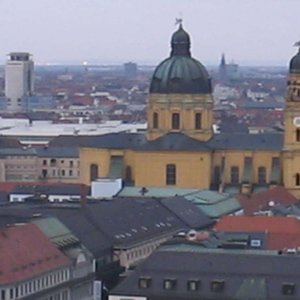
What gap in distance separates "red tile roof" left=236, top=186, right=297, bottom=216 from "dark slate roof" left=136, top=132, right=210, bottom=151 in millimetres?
5527

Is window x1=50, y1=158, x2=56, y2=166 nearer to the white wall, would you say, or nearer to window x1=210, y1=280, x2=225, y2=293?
the white wall

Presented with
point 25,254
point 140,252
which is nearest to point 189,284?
point 25,254

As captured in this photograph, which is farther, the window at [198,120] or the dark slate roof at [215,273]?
the window at [198,120]

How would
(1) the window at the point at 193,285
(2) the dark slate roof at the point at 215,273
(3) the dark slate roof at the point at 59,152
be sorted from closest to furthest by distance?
(2) the dark slate roof at the point at 215,273 → (1) the window at the point at 193,285 → (3) the dark slate roof at the point at 59,152

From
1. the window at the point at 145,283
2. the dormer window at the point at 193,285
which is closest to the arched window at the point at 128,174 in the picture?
the window at the point at 145,283

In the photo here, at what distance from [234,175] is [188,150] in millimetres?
4322

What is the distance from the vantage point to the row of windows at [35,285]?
62.7 metres

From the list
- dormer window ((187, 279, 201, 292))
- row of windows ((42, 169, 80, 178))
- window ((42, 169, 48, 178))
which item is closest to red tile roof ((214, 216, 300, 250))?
dormer window ((187, 279, 201, 292))

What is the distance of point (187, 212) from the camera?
299 feet

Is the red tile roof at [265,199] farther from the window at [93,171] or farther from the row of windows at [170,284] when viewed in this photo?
the row of windows at [170,284]

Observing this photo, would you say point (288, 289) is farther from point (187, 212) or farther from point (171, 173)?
point (171, 173)

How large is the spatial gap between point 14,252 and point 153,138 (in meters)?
42.2

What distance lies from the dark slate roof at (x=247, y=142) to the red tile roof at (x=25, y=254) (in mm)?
37743

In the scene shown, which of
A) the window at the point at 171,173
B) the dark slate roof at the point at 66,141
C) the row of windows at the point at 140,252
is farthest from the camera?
the dark slate roof at the point at 66,141
